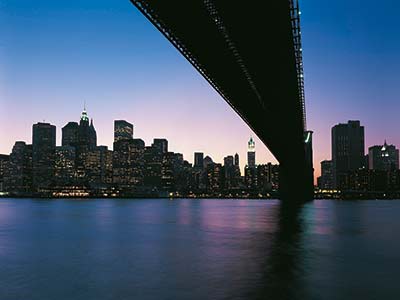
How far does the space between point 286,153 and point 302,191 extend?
89.0 feet

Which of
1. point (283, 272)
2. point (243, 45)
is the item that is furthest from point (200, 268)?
point (243, 45)

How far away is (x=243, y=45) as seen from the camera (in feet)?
81.4

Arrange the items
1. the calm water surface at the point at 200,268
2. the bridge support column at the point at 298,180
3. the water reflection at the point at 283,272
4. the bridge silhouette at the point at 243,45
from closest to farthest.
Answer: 1. the water reflection at the point at 283,272
2. the calm water surface at the point at 200,268
3. the bridge silhouette at the point at 243,45
4. the bridge support column at the point at 298,180

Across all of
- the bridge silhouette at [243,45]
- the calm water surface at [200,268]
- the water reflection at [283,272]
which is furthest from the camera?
the bridge silhouette at [243,45]

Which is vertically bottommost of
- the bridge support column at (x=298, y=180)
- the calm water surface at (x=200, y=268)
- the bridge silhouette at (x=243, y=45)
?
the calm water surface at (x=200, y=268)

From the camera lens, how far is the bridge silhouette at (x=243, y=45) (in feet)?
67.4

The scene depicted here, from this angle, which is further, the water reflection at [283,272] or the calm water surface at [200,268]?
the calm water surface at [200,268]

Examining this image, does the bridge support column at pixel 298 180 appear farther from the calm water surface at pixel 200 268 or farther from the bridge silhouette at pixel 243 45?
the calm water surface at pixel 200 268

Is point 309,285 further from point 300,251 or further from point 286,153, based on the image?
point 286,153

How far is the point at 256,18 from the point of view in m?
21.6

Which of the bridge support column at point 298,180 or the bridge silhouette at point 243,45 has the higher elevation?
the bridge silhouette at point 243,45

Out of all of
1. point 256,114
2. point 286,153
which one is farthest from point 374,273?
point 286,153

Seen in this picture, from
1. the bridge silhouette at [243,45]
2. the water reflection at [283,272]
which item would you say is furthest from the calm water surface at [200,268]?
the bridge silhouette at [243,45]

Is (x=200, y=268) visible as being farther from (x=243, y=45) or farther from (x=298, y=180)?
(x=298, y=180)
